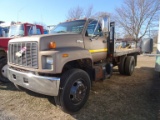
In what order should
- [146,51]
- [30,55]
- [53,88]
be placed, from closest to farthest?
[53,88] → [30,55] → [146,51]

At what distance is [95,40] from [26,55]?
2061 millimetres

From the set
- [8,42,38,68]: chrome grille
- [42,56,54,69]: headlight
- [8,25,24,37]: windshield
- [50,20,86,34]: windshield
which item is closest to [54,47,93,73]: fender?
[42,56,54,69]: headlight

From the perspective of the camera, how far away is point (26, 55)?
3.52m

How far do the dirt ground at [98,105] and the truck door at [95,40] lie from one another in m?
1.19

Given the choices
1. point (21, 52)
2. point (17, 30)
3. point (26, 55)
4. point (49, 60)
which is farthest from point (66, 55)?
point (17, 30)

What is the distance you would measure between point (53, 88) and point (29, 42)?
114cm

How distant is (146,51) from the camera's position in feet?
13.7

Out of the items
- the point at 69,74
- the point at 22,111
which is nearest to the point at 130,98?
the point at 69,74

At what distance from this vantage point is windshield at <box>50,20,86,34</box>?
14.8 ft

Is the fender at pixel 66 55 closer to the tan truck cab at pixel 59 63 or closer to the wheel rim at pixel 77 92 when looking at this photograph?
the tan truck cab at pixel 59 63

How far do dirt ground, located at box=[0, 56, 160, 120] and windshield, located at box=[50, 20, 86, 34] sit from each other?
1.91 meters

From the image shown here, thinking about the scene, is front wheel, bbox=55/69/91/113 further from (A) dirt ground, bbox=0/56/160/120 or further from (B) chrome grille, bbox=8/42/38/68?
(B) chrome grille, bbox=8/42/38/68

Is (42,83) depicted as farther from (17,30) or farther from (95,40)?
(17,30)

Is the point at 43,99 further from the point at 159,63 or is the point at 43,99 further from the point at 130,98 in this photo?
the point at 159,63
